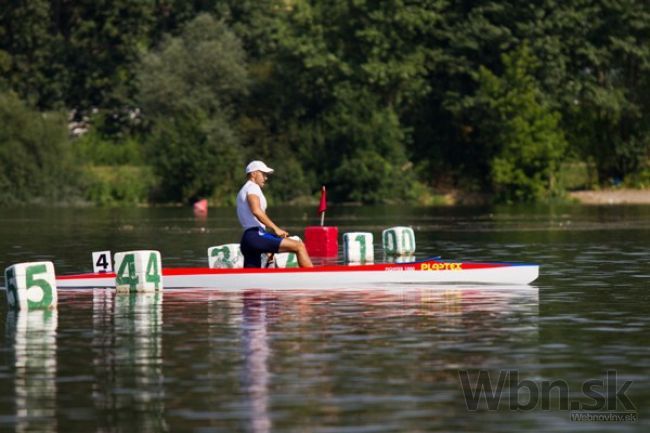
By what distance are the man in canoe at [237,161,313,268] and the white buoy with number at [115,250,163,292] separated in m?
1.69

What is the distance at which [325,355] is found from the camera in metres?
20.9

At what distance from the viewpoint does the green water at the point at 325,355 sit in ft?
53.5

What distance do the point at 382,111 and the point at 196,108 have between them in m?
11.7

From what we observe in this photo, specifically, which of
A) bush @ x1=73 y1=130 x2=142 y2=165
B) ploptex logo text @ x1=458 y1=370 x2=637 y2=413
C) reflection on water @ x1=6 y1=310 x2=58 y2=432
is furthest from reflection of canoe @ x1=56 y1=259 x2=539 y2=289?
bush @ x1=73 y1=130 x2=142 y2=165

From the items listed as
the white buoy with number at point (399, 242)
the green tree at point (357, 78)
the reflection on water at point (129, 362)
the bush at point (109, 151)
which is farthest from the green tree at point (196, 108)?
the reflection on water at point (129, 362)

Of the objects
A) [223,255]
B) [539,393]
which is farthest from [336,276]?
[539,393]

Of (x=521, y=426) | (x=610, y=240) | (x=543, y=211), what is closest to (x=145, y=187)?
(x=543, y=211)

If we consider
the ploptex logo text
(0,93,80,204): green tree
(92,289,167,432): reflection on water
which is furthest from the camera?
(0,93,80,204): green tree

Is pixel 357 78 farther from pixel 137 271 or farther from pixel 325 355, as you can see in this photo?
pixel 325 355

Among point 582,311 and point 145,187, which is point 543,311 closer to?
point 582,311

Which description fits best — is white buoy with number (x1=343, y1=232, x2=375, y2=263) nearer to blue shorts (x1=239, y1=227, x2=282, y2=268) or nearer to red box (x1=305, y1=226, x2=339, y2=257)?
red box (x1=305, y1=226, x2=339, y2=257)

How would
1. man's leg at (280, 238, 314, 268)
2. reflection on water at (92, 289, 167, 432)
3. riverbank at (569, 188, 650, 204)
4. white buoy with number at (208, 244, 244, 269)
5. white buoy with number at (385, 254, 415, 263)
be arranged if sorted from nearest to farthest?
reflection on water at (92, 289, 167, 432) < man's leg at (280, 238, 314, 268) < white buoy with number at (208, 244, 244, 269) < white buoy with number at (385, 254, 415, 263) < riverbank at (569, 188, 650, 204)

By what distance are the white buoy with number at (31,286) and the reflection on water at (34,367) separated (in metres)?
0.34

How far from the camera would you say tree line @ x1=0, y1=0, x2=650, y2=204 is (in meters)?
103
